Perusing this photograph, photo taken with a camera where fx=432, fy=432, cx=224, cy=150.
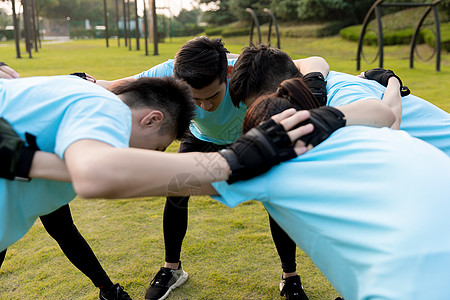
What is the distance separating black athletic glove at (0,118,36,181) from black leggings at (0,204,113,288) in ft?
3.49

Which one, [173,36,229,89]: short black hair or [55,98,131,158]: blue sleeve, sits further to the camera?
[173,36,229,89]: short black hair

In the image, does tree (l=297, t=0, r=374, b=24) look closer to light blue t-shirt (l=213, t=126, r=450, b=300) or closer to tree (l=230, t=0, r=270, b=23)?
tree (l=230, t=0, r=270, b=23)

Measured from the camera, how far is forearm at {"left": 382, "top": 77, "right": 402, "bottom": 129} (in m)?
2.12

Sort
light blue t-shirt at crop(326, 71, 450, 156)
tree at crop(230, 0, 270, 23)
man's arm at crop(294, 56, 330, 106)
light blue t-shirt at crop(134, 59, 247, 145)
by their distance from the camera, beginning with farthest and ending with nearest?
tree at crop(230, 0, 270, 23), light blue t-shirt at crop(134, 59, 247, 145), light blue t-shirt at crop(326, 71, 450, 156), man's arm at crop(294, 56, 330, 106)

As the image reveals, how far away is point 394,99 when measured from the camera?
2246 millimetres

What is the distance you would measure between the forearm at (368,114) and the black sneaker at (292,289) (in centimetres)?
126

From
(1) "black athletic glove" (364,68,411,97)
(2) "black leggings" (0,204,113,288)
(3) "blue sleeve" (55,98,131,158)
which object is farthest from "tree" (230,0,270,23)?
(3) "blue sleeve" (55,98,131,158)

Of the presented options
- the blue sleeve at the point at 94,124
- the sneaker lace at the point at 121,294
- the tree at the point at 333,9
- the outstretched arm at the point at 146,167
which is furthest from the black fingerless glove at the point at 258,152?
the tree at the point at 333,9

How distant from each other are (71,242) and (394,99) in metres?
1.99

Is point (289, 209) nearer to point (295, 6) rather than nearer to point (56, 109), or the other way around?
point (56, 109)

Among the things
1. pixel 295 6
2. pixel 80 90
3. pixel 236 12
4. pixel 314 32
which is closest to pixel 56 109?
pixel 80 90

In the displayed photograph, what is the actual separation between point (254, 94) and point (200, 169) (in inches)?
37.8

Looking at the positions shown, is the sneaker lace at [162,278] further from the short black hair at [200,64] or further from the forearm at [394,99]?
the forearm at [394,99]

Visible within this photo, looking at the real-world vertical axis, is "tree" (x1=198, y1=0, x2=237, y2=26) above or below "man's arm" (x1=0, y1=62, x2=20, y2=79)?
above
